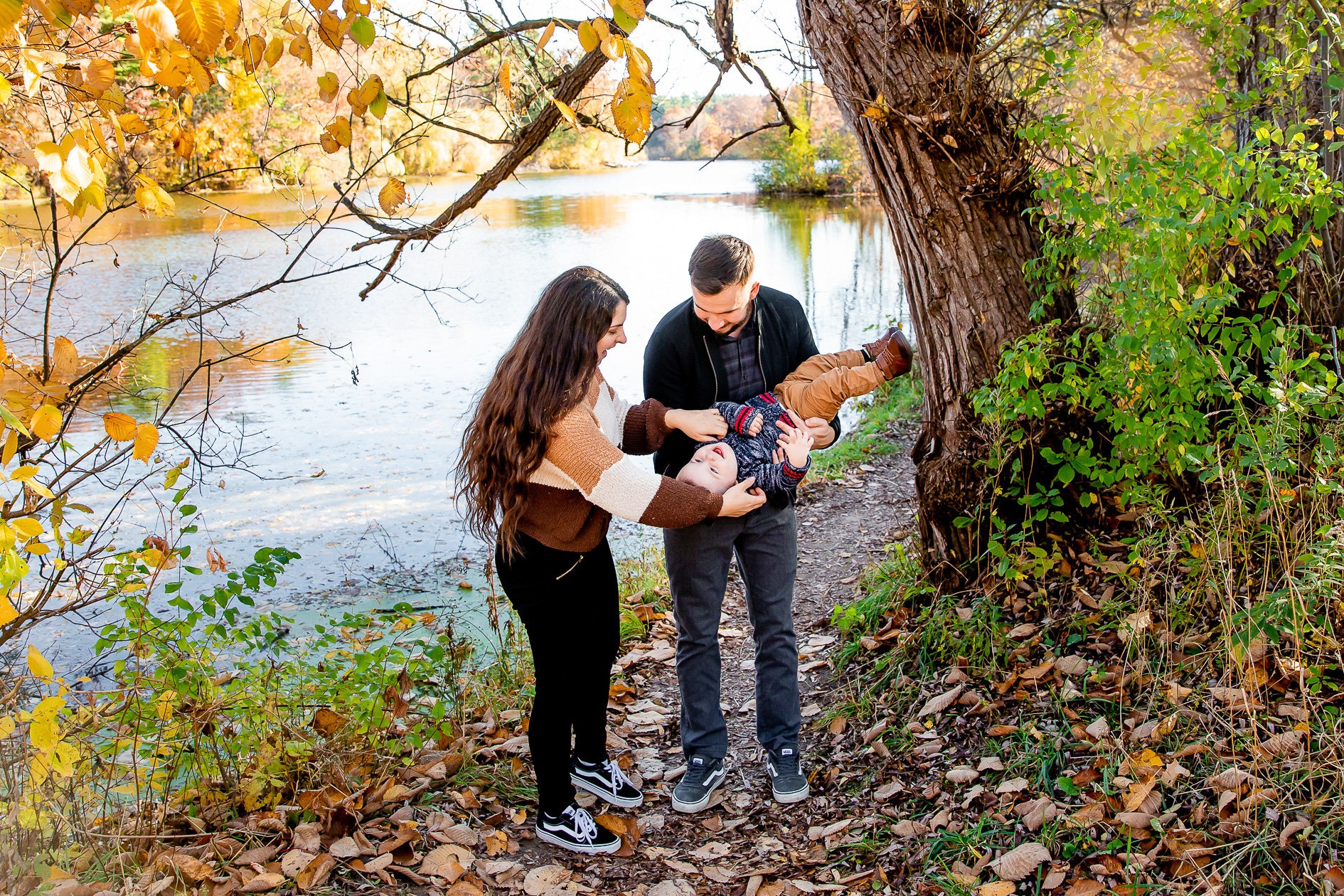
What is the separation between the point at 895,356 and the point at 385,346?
10.4m

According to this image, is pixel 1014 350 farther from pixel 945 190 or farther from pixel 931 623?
pixel 931 623

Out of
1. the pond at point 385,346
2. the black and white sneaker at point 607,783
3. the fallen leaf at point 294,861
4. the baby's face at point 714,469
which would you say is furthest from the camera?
the pond at point 385,346

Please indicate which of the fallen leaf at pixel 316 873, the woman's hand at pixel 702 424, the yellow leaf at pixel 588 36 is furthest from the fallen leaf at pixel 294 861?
the yellow leaf at pixel 588 36

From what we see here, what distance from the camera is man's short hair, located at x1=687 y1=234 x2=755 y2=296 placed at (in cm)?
278

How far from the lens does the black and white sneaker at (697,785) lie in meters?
3.16

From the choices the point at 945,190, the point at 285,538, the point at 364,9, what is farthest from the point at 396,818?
the point at 285,538

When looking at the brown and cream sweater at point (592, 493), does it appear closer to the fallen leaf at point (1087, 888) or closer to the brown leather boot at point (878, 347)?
the brown leather boot at point (878, 347)

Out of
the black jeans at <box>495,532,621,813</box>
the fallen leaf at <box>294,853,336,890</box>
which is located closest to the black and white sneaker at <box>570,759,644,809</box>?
the black jeans at <box>495,532,621,813</box>

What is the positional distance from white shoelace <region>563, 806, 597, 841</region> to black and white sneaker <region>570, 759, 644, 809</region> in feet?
0.76

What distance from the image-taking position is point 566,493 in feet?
9.12

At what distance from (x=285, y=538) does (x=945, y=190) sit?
5.35 m

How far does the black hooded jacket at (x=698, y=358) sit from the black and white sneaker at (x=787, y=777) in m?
0.88

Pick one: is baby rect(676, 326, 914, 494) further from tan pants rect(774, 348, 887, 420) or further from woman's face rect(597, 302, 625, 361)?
woman's face rect(597, 302, 625, 361)

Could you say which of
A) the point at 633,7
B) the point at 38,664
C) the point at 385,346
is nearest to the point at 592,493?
the point at 633,7
